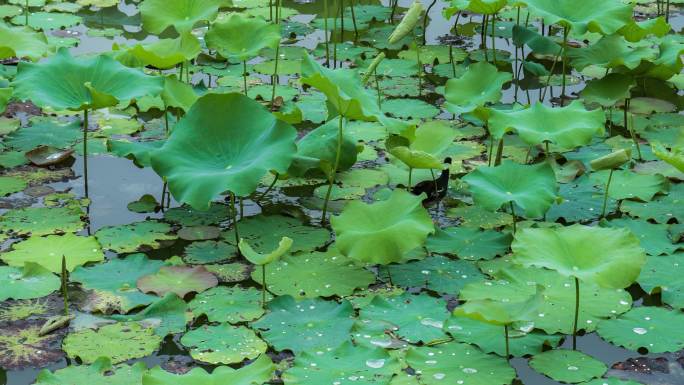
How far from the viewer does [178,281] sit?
9.74ft

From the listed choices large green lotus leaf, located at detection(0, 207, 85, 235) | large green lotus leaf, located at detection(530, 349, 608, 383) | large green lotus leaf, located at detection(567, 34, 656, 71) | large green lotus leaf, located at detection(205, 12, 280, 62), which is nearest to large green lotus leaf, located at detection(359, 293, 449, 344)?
large green lotus leaf, located at detection(530, 349, 608, 383)

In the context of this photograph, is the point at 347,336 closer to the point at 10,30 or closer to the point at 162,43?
the point at 162,43

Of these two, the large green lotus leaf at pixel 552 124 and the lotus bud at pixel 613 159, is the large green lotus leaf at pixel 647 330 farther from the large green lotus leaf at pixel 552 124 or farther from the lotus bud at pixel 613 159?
the large green lotus leaf at pixel 552 124

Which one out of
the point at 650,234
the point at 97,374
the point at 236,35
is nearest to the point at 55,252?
the point at 97,374

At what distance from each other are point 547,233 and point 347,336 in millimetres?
571

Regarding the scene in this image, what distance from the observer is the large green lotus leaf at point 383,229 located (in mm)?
2861

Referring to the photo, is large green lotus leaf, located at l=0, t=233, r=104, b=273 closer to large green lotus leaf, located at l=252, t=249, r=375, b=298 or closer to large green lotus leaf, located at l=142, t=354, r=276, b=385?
large green lotus leaf, located at l=252, t=249, r=375, b=298

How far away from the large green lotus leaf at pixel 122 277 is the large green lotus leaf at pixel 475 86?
130cm

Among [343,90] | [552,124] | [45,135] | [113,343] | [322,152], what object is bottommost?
[45,135]

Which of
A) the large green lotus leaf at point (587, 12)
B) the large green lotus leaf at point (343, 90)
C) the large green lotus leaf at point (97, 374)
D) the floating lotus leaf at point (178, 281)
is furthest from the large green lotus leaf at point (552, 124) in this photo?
the large green lotus leaf at point (97, 374)

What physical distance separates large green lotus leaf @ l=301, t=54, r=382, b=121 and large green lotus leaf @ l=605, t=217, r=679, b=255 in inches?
33.3

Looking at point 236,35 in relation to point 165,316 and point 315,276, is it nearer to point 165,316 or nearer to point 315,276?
point 315,276

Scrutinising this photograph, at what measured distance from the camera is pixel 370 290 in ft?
Answer: 9.70

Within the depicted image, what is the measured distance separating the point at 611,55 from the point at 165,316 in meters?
2.27
